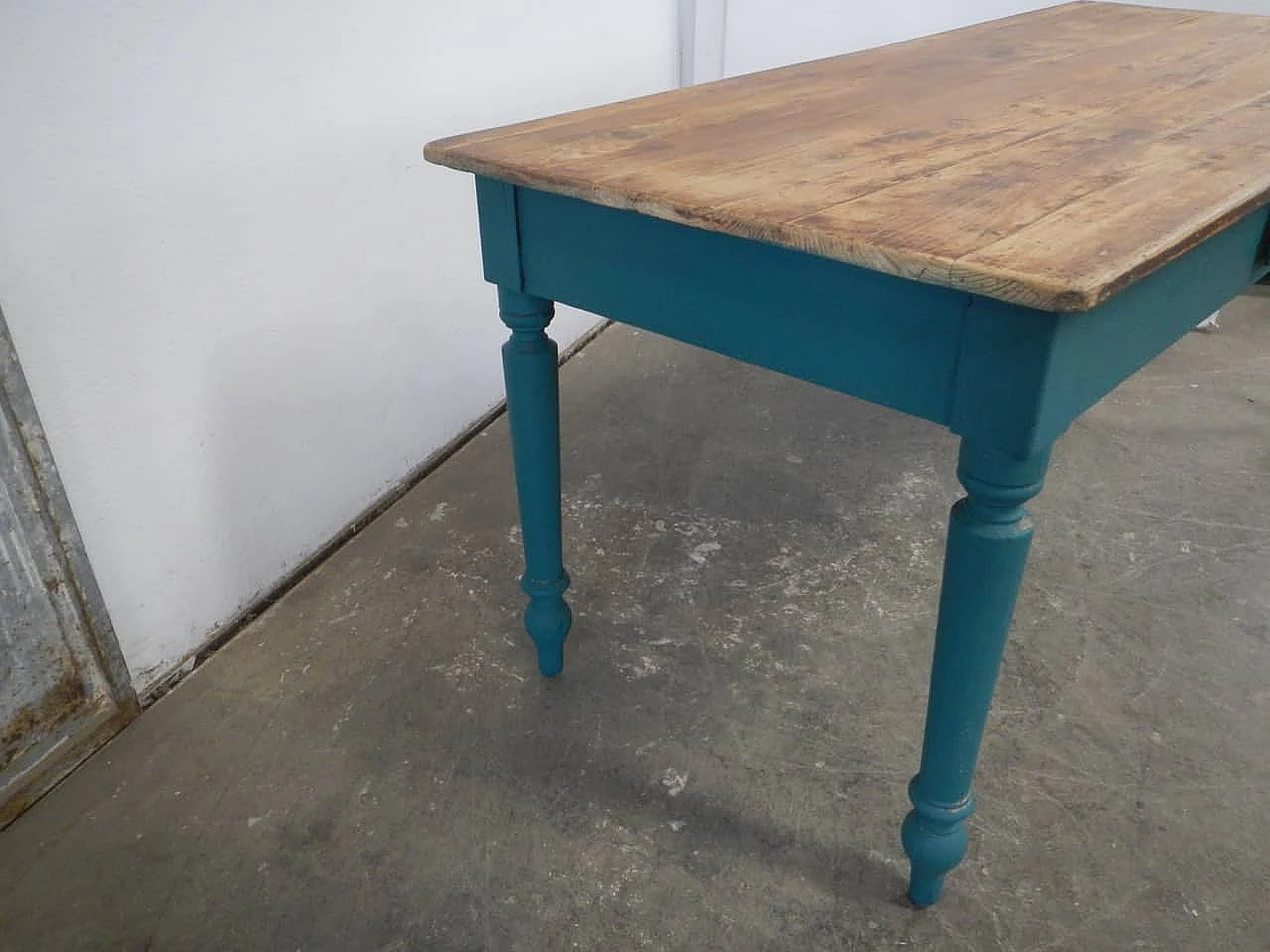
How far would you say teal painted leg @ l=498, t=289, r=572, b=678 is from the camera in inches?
52.6

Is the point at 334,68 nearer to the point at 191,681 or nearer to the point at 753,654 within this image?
the point at 191,681

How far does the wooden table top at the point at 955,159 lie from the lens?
2.81 feet

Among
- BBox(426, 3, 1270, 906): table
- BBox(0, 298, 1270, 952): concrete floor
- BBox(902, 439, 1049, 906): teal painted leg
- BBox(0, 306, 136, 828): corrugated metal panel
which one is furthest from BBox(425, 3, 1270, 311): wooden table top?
BBox(0, 298, 1270, 952): concrete floor

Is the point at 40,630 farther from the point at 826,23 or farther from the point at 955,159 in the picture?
the point at 826,23

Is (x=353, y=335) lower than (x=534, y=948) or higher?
higher

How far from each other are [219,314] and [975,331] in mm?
1147

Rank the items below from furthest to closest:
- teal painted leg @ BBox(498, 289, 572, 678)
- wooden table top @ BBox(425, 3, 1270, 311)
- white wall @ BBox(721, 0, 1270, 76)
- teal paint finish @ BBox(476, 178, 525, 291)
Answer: white wall @ BBox(721, 0, 1270, 76), teal painted leg @ BBox(498, 289, 572, 678), teal paint finish @ BBox(476, 178, 525, 291), wooden table top @ BBox(425, 3, 1270, 311)

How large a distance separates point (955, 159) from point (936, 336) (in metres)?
0.33

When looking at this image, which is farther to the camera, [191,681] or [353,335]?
[353,335]

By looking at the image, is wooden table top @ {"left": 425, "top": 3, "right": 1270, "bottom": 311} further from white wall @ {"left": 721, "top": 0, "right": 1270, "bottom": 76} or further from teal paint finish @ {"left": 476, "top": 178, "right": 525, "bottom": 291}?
white wall @ {"left": 721, "top": 0, "right": 1270, "bottom": 76}

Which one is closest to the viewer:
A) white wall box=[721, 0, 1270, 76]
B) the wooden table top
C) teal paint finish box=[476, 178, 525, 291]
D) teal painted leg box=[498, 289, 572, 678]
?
the wooden table top

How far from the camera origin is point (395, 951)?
1192mm

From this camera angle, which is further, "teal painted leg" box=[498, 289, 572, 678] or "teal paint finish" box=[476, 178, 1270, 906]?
"teal painted leg" box=[498, 289, 572, 678]

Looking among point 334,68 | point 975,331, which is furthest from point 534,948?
point 334,68
